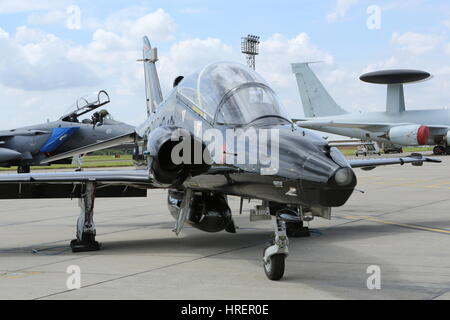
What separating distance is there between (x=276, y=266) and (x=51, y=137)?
2519cm

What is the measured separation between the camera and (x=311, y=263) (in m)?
7.71

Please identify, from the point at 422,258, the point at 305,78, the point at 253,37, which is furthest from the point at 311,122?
→ the point at 422,258

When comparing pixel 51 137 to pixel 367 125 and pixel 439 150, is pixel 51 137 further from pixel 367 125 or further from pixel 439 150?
pixel 439 150

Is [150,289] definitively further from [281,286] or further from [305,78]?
[305,78]

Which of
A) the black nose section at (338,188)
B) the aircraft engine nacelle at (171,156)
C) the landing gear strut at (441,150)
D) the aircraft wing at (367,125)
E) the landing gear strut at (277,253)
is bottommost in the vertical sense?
the landing gear strut at (277,253)

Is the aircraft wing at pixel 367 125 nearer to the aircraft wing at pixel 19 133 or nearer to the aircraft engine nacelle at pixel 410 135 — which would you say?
the aircraft engine nacelle at pixel 410 135

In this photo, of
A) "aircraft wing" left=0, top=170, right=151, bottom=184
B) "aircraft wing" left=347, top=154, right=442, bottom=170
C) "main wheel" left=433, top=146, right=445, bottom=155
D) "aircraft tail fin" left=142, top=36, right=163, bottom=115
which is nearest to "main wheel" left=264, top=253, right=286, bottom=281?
"aircraft wing" left=0, top=170, right=151, bottom=184

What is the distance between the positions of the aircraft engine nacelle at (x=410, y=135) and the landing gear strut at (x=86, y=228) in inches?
1654

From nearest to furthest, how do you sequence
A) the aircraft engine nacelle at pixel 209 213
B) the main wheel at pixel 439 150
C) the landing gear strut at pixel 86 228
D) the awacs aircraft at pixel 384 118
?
1. the aircraft engine nacelle at pixel 209 213
2. the landing gear strut at pixel 86 228
3. the awacs aircraft at pixel 384 118
4. the main wheel at pixel 439 150

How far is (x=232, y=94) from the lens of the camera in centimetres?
780

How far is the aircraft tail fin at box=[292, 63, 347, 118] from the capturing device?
5984 centimetres

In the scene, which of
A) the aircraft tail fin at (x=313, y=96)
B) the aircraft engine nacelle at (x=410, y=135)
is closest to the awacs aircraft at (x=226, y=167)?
the aircraft engine nacelle at (x=410, y=135)

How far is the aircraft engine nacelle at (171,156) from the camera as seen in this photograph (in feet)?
25.7

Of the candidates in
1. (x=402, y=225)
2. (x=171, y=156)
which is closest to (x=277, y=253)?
(x=171, y=156)
